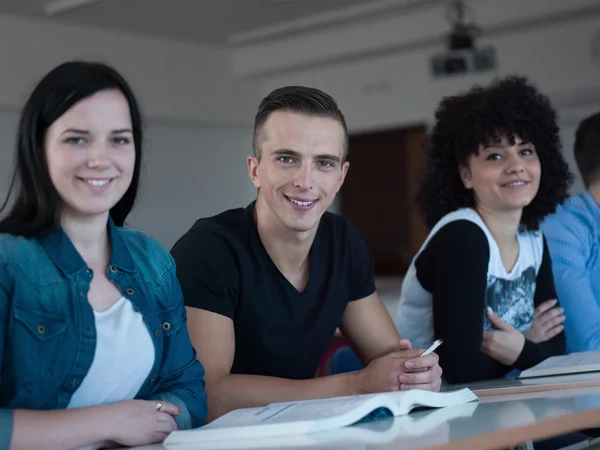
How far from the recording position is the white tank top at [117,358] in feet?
4.51

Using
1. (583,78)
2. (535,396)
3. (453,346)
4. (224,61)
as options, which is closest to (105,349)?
(535,396)

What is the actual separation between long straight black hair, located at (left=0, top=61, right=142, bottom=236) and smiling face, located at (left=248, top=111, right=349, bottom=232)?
2.00 ft

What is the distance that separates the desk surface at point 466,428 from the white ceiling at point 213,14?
19.7 ft

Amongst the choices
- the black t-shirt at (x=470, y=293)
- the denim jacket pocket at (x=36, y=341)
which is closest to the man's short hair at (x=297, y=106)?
the black t-shirt at (x=470, y=293)

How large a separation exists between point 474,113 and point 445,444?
5.13 feet

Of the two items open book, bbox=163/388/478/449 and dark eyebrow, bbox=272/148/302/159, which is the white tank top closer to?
open book, bbox=163/388/478/449

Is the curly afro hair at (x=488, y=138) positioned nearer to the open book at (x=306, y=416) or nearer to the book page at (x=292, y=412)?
the open book at (x=306, y=416)

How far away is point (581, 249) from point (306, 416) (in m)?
1.58

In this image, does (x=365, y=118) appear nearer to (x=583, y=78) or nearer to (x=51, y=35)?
(x=583, y=78)

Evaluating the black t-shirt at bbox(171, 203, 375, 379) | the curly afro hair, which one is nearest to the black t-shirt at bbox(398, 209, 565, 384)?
the curly afro hair

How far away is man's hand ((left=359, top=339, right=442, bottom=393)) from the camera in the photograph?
1.66 metres

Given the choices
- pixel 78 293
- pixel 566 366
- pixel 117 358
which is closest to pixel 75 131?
pixel 78 293

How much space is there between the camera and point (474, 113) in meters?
2.48

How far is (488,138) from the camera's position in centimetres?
246
